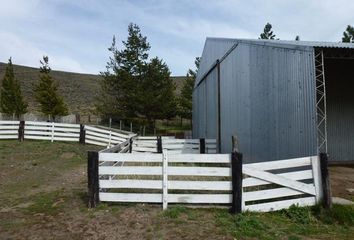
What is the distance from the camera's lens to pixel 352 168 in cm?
1415

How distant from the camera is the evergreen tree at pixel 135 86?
38094mm

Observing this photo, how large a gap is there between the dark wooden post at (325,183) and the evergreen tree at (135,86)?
30.8 m

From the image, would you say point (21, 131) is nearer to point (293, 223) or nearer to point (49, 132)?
point (49, 132)

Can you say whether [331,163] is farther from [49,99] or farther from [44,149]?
[49,99]

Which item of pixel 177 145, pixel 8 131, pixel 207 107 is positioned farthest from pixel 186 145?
pixel 8 131

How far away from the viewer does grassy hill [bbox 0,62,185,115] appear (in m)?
61.4

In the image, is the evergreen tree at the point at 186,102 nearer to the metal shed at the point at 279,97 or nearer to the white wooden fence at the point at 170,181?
the metal shed at the point at 279,97

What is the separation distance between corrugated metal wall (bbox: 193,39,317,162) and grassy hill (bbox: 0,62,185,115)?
42.2 meters

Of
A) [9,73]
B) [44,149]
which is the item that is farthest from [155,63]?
[44,149]

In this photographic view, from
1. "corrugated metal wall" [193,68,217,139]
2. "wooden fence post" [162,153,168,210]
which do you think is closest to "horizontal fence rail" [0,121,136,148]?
"corrugated metal wall" [193,68,217,139]

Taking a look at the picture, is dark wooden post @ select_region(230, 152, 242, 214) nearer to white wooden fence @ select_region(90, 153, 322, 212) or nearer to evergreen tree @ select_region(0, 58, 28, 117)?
white wooden fence @ select_region(90, 153, 322, 212)

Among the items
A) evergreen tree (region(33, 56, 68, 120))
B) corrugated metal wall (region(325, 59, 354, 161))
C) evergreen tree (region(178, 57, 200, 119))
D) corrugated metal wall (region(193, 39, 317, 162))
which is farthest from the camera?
evergreen tree (region(178, 57, 200, 119))

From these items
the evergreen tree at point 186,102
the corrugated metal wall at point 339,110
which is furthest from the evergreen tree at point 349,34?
the corrugated metal wall at point 339,110

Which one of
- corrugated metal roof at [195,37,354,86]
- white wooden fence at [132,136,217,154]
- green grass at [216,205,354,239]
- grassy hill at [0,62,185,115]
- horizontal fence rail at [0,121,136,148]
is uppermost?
grassy hill at [0,62,185,115]
